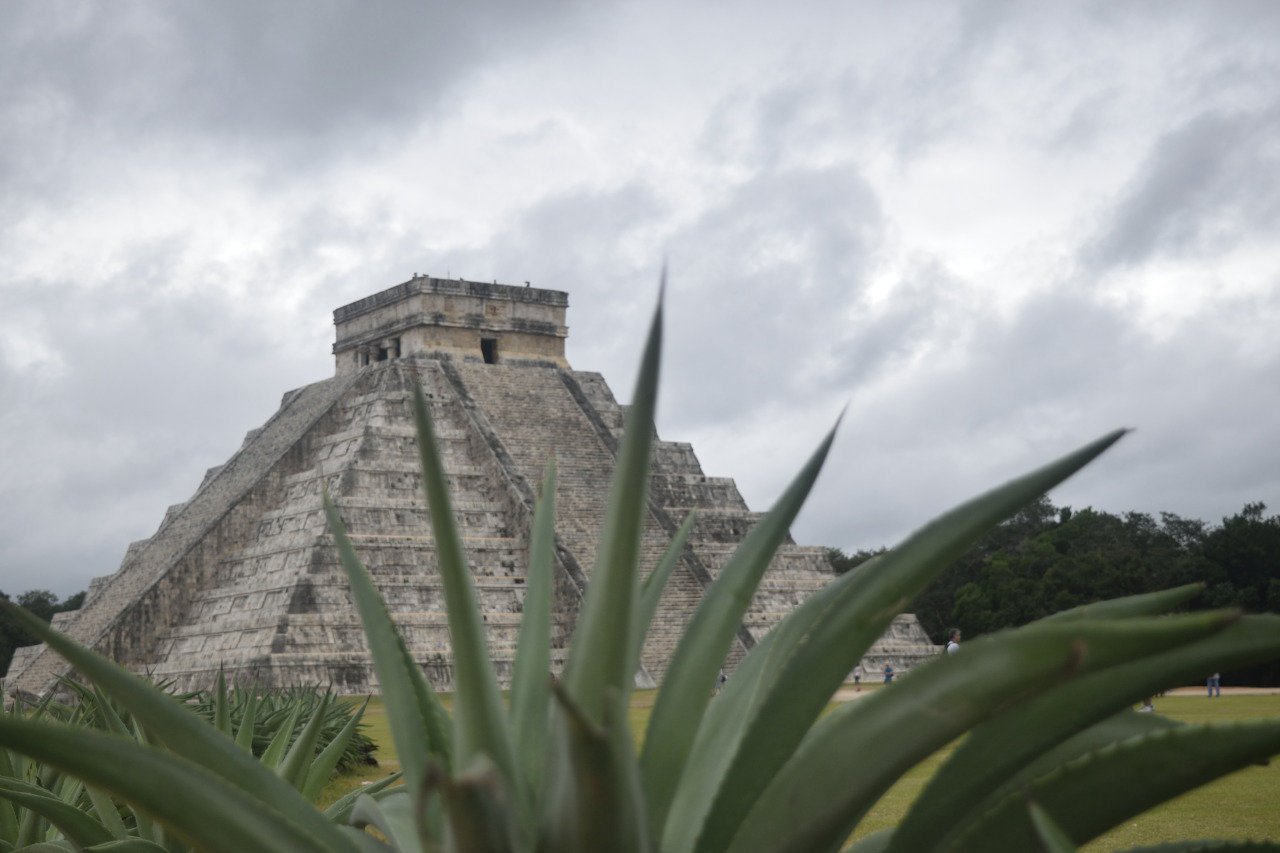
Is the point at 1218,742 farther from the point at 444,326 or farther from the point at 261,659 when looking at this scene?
the point at 444,326

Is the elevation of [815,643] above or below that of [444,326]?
below

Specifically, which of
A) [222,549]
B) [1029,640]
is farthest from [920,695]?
[222,549]

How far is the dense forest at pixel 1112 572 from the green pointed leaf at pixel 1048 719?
2702cm

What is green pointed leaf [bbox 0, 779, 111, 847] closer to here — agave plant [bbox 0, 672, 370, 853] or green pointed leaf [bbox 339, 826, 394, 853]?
agave plant [bbox 0, 672, 370, 853]

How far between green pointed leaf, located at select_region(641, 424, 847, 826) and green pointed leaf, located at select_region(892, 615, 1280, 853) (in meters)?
0.26

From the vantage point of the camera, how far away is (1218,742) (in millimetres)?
1209

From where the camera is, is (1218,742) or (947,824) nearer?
(1218,742)

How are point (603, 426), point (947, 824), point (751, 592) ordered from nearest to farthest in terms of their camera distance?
1. point (947, 824)
2. point (751, 592)
3. point (603, 426)

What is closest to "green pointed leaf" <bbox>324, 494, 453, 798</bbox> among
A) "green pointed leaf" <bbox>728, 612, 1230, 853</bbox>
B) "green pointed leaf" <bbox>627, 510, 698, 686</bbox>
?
"green pointed leaf" <bbox>627, 510, 698, 686</bbox>

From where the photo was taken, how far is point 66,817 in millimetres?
2381

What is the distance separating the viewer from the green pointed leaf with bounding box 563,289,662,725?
122cm

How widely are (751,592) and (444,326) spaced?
24.7 m

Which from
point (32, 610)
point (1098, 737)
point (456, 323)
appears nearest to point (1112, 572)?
point (456, 323)

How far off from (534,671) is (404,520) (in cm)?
1967
